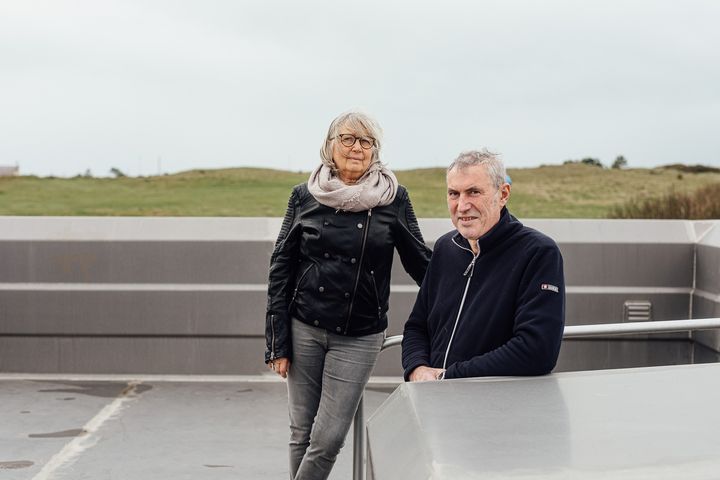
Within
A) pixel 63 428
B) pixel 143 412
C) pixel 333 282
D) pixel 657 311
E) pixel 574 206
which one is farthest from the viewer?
pixel 574 206

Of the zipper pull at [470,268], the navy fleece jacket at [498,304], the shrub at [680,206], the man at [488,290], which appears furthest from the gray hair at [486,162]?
the shrub at [680,206]

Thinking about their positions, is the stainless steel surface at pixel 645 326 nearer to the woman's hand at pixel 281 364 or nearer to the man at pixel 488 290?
the man at pixel 488 290

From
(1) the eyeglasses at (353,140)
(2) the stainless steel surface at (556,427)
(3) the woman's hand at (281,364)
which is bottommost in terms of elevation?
(3) the woman's hand at (281,364)

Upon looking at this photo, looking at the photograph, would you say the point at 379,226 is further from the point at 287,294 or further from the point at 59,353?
the point at 59,353

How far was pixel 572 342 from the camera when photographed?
24.2 ft

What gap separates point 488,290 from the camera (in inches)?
Result: 110

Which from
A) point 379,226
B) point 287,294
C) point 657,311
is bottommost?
point 657,311

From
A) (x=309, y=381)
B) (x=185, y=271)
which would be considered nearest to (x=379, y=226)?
(x=309, y=381)

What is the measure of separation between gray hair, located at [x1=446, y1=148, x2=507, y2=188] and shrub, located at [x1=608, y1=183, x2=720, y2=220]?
925 cm

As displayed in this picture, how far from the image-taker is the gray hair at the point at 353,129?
3.62 metres

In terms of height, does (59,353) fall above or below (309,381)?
below

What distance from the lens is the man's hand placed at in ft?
9.47

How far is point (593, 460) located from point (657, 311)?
608cm

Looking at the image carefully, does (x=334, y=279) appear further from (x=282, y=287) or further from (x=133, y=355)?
(x=133, y=355)
